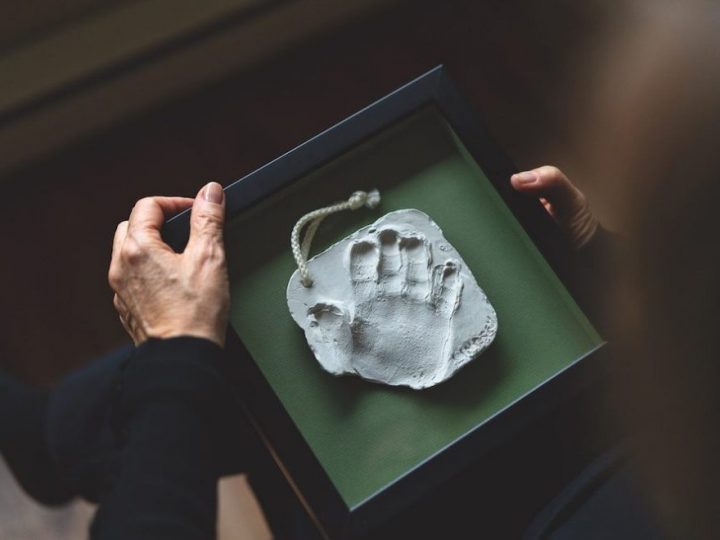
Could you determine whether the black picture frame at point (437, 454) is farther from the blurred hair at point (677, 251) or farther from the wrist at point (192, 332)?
the blurred hair at point (677, 251)

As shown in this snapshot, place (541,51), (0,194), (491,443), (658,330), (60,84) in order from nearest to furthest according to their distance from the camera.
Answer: (658,330) → (491,443) → (60,84) → (0,194) → (541,51)

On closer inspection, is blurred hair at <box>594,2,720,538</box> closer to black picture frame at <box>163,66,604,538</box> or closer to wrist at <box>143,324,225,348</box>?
black picture frame at <box>163,66,604,538</box>

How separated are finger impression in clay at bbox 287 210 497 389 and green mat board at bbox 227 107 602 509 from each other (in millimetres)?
13

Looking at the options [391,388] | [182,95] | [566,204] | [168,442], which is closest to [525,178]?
[566,204]

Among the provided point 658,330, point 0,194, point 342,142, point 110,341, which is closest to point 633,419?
point 658,330

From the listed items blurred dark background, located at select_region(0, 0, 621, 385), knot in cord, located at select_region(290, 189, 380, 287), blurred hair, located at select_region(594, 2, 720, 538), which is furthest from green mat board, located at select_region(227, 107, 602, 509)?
blurred dark background, located at select_region(0, 0, 621, 385)

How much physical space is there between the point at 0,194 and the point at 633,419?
100cm

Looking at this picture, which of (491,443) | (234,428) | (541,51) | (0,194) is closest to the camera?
(491,443)

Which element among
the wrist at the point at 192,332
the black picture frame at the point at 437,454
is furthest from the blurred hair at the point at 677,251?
the wrist at the point at 192,332

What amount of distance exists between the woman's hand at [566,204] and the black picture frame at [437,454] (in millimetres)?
58

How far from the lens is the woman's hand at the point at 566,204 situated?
0.71 metres

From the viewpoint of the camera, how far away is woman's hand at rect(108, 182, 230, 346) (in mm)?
599

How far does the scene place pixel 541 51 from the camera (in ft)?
4.07

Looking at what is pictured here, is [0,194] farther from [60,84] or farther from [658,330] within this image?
[658,330]
